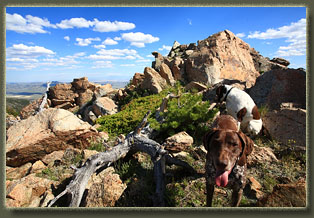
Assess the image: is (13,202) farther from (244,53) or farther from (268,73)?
(244,53)

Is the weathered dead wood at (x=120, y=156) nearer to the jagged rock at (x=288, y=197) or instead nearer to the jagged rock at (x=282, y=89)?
the jagged rock at (x=288, y=197)

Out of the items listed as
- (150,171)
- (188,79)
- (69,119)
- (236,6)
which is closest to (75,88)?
(188,79)

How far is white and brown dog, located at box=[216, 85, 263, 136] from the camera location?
4.97 metres

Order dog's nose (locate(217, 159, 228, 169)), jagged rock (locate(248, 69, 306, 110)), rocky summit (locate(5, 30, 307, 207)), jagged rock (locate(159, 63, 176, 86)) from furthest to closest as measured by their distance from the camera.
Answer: jagged rock (locate(159, 63, 176, 86))
jagged rock (locate(248, 69, 306, 110))
rocky summit (locate(5, 30, 307, 207))
dog's nose (locate(217, 159, 228, 169))

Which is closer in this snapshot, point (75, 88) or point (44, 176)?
point (44, 176)

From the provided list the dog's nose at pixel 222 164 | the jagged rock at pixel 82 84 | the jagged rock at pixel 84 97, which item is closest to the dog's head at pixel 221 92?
the dog's nose at pixel 222 164

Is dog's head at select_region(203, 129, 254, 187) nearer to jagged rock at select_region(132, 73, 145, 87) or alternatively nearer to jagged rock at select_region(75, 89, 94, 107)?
jagged rock at select_region(132, 73, 145, 87)

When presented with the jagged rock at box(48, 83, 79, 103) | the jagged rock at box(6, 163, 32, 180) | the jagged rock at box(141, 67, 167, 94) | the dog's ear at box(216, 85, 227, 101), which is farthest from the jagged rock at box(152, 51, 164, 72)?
the jagged rock at box(6, 163, 32, 180)

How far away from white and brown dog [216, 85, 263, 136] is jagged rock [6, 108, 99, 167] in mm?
4927

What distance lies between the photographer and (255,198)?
3217mm

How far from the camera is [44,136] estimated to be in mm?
5027

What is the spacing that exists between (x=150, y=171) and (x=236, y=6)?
3860 millimetres

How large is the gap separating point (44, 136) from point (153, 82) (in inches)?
347

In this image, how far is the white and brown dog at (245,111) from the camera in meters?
4.97
